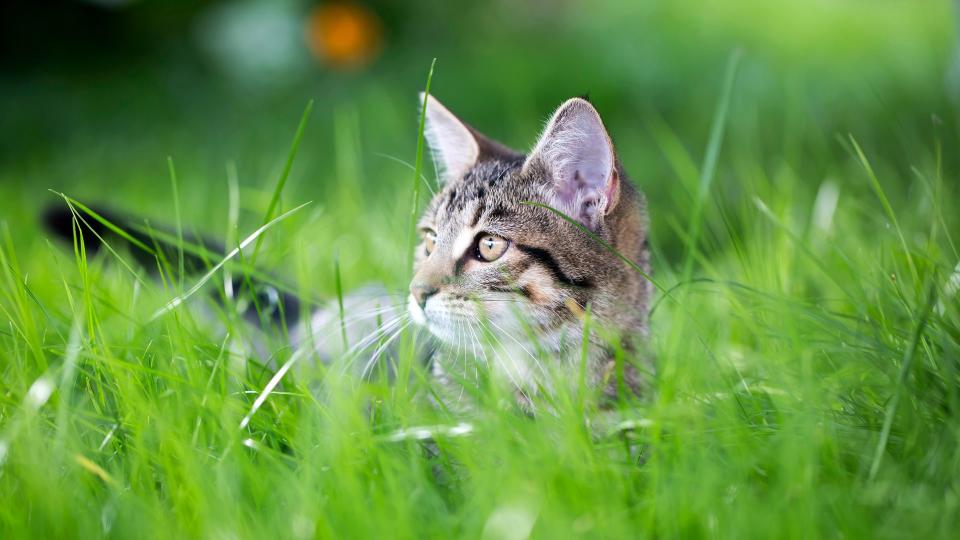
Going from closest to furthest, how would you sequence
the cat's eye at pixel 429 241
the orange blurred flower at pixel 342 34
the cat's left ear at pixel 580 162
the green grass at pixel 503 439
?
the green grass at pixel 503 439, the cat's left ear at pixel 580 162, the cat's eye at pixel 429 241, the orange blurred flower at pixel 342 34

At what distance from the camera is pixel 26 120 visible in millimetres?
4223

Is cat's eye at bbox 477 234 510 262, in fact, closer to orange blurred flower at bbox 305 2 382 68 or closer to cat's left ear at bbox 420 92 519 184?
cat's left ear at bbox 420 92 519 184

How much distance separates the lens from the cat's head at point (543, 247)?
1573 mm

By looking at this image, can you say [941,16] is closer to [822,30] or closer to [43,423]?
[822,30]

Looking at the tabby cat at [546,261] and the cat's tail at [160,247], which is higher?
the tabby cat at [546,261]

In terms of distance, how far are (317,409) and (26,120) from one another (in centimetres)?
364

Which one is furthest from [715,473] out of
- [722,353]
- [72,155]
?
[72,155]

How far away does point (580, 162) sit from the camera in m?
1.66

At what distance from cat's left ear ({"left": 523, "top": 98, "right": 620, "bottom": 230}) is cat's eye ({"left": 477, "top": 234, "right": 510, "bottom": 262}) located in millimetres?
168

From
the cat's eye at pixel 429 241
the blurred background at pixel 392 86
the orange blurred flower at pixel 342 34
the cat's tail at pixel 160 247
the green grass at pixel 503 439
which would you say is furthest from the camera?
the orange blurred flower at pixel 342 34

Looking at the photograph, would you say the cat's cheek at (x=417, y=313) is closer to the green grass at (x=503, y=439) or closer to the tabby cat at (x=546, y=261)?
the tabby cat at (x=546, y=261)

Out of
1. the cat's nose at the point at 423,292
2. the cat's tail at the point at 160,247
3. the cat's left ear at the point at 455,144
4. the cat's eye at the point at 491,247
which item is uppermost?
the cat's left ear at the point at 455,144

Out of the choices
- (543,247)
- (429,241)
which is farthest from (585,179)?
(429,241)

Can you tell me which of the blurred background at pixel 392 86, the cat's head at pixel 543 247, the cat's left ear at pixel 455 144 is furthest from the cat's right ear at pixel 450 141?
the blurred background at pixel 392 86
